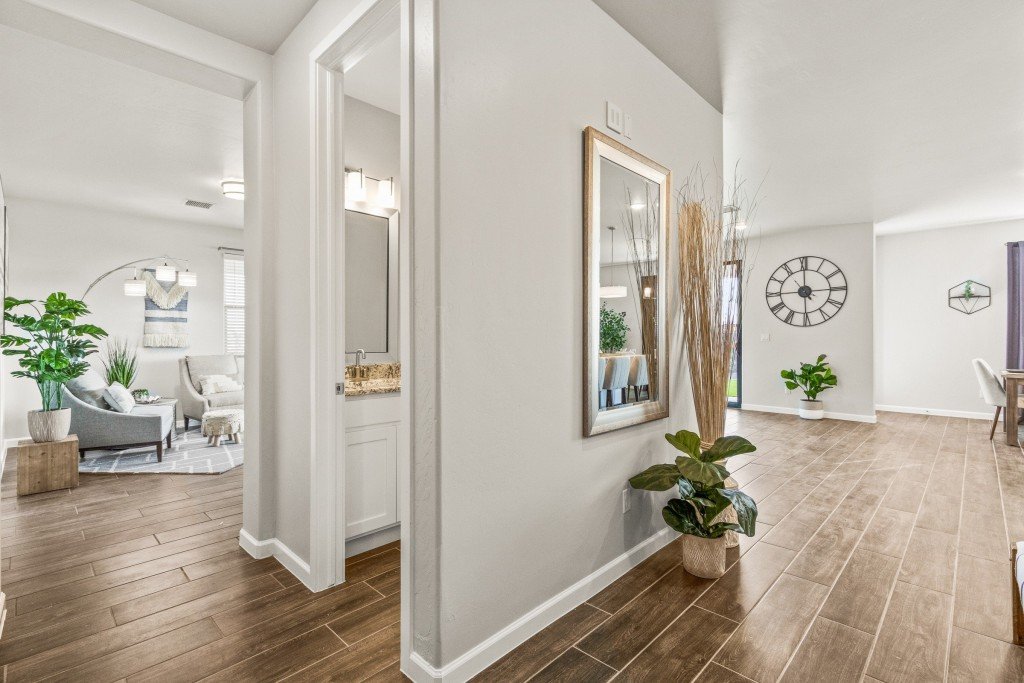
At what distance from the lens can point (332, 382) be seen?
7.13 feet

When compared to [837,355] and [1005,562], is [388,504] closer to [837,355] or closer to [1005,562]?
[1005,562]

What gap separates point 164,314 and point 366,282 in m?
4.57

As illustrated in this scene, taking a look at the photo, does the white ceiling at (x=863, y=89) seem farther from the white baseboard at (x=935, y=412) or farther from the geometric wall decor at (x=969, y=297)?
the white baseboard at (x=935, y=412)

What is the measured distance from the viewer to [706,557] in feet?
7.46

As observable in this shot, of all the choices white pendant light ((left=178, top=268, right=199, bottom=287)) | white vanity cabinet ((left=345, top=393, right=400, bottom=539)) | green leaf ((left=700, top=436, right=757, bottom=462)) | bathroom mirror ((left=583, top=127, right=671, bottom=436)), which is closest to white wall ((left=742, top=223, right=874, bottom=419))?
bathroom mirror ((left=583, top=127, right=671, bottom=436))

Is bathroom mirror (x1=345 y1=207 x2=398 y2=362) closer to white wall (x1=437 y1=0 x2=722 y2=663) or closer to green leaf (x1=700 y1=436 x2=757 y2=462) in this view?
white wall (x1=437 y1=0 x2=722 y2=663)

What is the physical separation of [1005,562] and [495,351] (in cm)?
281

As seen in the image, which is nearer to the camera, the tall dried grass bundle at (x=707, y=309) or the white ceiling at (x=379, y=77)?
the white ceiling at (x=379, y=77)

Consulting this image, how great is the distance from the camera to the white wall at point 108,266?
16.8 feet

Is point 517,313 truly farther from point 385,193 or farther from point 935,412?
point 935,412

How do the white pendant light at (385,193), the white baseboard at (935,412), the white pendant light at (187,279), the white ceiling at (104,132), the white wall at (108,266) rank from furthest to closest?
the white baseboard at (935,412), the white pendant light at (187,279), the white wall at (108,266), the white pendant light at (385,193), the white ceiling at (104,132)

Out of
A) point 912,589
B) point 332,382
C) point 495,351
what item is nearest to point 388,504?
point 332,382

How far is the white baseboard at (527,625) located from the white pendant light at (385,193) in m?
2.36

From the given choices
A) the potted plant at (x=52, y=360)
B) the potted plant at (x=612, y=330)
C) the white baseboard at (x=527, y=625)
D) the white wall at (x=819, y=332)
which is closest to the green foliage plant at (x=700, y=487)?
the white baseboard at (x=527, y=625)
